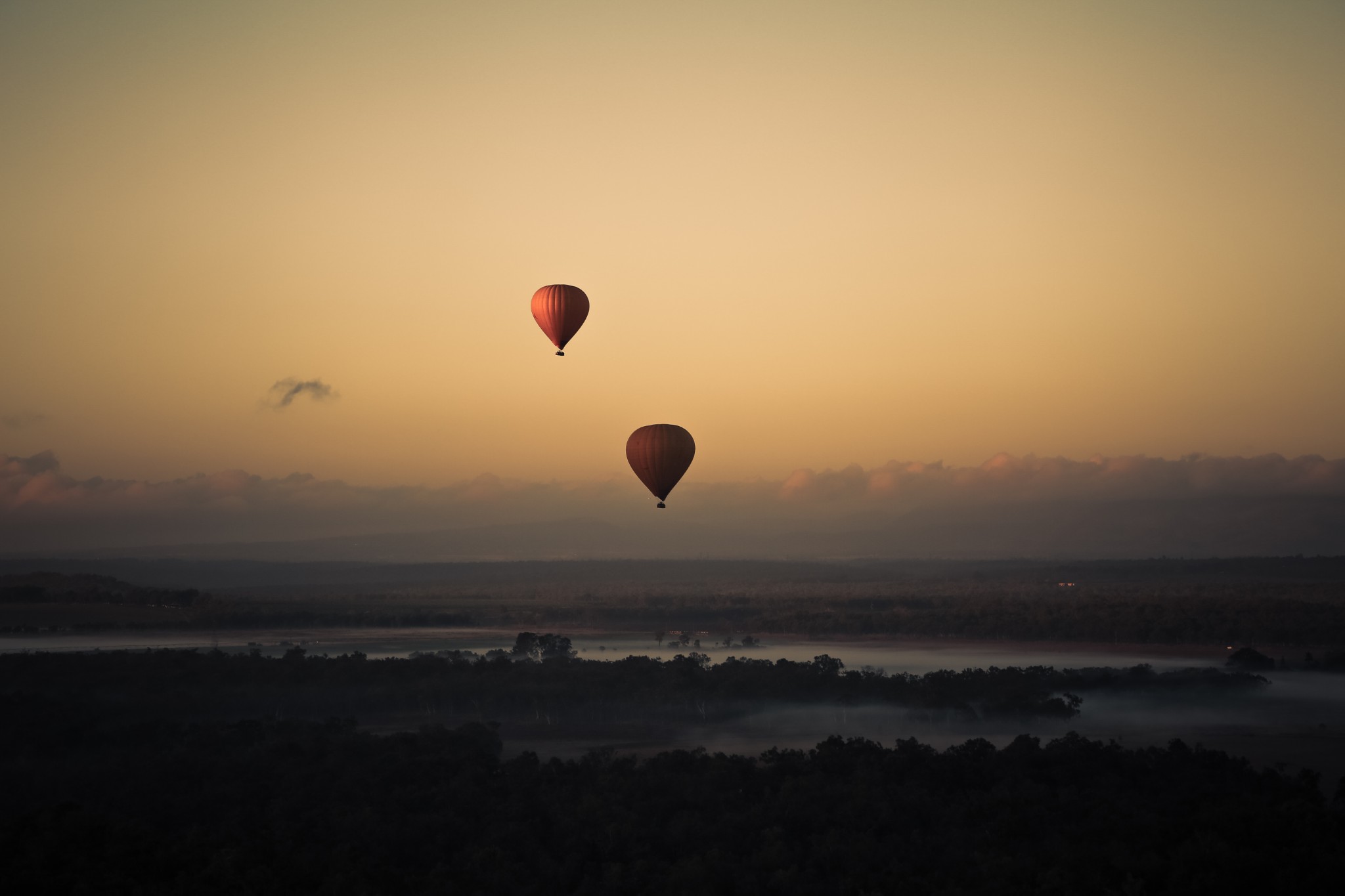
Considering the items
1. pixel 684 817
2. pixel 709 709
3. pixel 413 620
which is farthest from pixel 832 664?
pixel 413 620

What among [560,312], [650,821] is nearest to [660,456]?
[560,312]

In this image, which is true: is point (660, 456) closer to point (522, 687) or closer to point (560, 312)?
point (560, 312)

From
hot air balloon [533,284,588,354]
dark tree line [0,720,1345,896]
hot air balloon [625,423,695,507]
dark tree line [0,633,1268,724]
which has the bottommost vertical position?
dark tree line [0,720,1345,896]

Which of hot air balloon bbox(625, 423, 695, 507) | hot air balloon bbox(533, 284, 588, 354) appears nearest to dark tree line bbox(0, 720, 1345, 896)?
hot air balloon bbox(625, 423, 695, 507)

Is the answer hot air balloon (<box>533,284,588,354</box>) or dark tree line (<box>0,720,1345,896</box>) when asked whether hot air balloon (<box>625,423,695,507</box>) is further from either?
dark tree line (<box>0,720,1345,896</box>)

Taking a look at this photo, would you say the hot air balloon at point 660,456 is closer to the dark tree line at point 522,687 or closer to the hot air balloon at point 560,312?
the hot air balloon at point 560,312

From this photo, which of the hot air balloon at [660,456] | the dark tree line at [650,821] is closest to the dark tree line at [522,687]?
the dark tree line at [650,821]

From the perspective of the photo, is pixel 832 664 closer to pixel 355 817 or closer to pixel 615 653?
pixel 615 653
